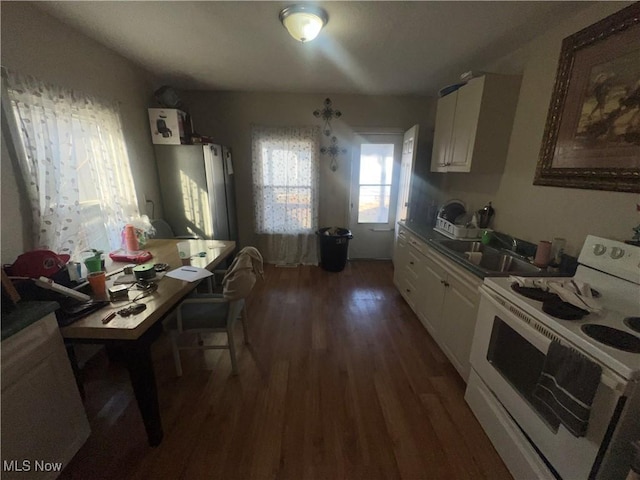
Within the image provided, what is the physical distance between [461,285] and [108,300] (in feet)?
7.27

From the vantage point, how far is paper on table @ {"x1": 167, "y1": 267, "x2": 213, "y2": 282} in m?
1.63

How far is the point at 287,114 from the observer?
350cm

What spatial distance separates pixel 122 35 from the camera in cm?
196

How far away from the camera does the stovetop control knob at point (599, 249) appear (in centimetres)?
126

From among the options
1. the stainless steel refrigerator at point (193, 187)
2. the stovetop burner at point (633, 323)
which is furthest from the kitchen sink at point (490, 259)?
the stainless steel refrigerator at point (193, 187)

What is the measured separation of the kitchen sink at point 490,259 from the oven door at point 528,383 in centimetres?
33

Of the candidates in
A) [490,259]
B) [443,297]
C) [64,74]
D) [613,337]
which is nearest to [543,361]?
[613,337]

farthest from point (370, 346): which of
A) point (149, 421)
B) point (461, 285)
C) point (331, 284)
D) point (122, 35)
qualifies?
point (122, 35)

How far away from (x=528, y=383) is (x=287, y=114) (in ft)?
12.0

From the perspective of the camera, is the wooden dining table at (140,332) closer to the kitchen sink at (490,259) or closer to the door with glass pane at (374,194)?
the kitchen sink at (490,259)


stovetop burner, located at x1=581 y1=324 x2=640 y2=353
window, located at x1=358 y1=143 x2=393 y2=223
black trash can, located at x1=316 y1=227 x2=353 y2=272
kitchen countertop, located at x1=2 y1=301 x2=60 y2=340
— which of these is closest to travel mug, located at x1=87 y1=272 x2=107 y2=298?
kitchen countertop, located at x1=2 y1=301 x2=60 y2=340

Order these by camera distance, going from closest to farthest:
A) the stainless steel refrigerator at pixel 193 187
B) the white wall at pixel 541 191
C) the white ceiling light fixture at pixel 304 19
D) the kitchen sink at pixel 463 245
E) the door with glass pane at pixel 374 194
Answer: the white wall at pixel 541 191, the white ceiling light fixture at pixel 304 19, the kitchen sink at pixel 463 245, the stainless steel refrigerator at pixel 193 187, the door with glass pane at pixel 374 194

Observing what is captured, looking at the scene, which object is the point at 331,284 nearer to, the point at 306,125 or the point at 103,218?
the point at 306,125

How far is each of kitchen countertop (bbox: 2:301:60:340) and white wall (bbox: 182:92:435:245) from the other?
289 cm
